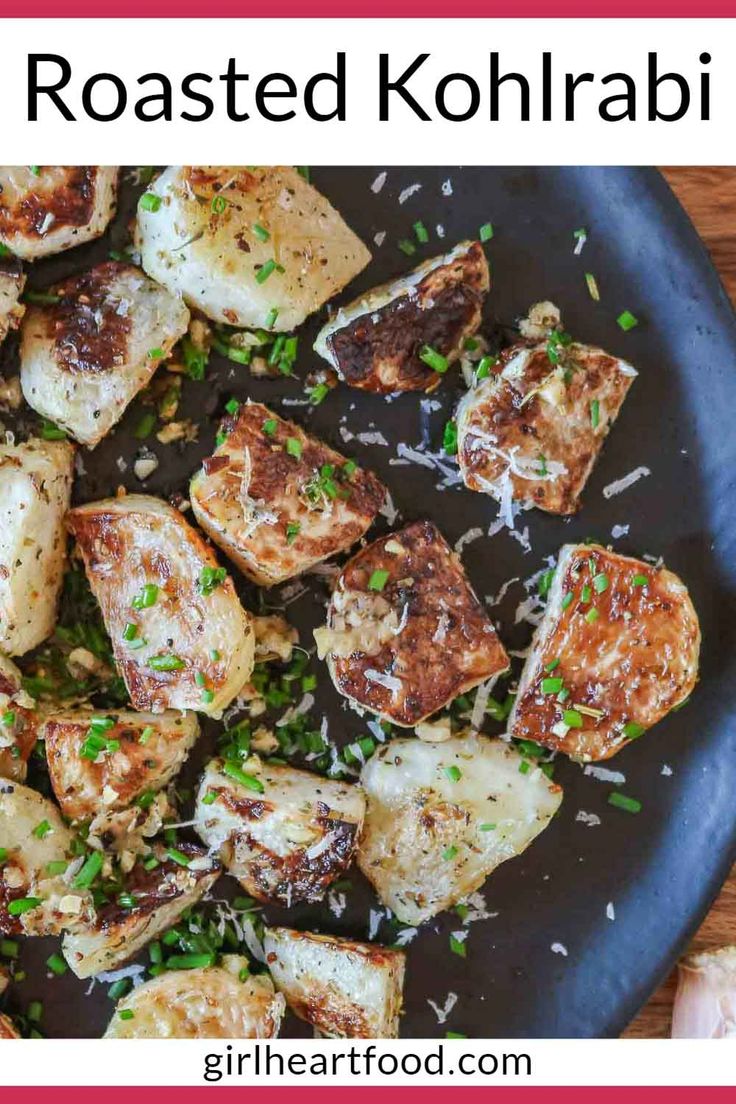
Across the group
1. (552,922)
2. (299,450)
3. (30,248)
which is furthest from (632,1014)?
(30,248)

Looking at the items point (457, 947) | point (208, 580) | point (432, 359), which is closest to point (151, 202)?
point (432, 359)

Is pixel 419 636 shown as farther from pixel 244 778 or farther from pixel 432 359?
pixel 432 359

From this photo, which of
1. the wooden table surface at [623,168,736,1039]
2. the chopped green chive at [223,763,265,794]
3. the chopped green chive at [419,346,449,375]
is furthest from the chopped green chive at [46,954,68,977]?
the chopped green chive at [419,346,449,375]

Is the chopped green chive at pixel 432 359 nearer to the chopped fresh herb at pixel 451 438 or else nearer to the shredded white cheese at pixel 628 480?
the chopped fresh herb at pixel 451 438

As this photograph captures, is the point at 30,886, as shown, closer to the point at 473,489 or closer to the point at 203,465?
the point at 203,465

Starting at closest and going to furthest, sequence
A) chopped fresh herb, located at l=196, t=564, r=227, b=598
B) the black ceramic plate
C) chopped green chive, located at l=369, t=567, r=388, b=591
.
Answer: chopped fresh herb, located at l=196, t=564, r=227, b=598 < chopped green chive, located at l=369, t=567, r=388, b=591 < the black ceramic plate

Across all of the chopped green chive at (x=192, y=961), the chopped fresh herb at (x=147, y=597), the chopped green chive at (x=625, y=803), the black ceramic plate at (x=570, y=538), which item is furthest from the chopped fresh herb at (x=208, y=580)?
the chopped green chive at (x=625, y=803)

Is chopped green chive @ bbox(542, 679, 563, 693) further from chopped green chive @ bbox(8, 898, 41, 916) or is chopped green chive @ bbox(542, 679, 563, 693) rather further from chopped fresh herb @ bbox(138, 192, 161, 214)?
chopped fresh herb @ bbox(138, 192, 161, 214)

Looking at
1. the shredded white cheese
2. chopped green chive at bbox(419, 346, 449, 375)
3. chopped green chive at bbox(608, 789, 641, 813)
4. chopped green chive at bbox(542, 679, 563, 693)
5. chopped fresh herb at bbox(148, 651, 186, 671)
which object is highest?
chopped green chive at bbox(419, 346, 449, 375)
